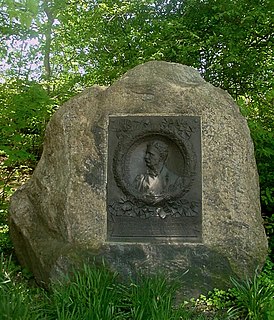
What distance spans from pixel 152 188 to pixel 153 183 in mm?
47

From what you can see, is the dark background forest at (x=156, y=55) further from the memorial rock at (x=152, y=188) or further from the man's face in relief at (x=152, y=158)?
the man's face in relief at (x=152, y=158)

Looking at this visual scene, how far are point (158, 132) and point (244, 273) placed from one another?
57.1 inches

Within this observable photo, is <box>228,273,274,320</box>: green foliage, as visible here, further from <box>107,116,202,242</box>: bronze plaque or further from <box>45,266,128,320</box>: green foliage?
<box>45,266,128,320</box>: green foliage

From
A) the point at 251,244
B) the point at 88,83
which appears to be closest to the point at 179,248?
the point at 251,244

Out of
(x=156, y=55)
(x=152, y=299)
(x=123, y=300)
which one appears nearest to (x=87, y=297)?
(x=123, y=300)

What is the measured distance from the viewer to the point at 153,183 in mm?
4066

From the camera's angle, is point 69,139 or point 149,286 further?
point 69,139

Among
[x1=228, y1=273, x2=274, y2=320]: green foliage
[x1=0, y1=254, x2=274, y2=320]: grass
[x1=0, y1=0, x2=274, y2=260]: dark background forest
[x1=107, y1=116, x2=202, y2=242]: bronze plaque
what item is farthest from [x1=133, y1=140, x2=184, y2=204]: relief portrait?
[x1=0, y1=0, x2=274, y2=260]: dark background forest

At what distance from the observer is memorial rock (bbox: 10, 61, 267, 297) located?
3.89 m

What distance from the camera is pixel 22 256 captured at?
447 cm

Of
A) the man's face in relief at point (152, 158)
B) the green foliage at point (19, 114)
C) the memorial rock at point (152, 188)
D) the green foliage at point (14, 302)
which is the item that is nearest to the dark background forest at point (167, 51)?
the green foliage at point (19, 114)

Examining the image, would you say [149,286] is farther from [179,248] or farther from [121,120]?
[121,120]

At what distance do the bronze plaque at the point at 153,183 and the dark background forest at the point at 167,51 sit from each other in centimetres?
169

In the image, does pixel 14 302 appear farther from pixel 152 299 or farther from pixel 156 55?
pixel 156 55
